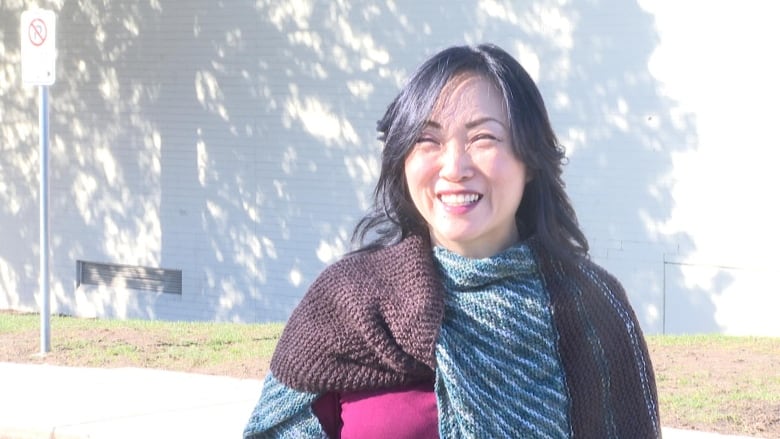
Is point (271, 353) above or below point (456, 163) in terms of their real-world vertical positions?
below

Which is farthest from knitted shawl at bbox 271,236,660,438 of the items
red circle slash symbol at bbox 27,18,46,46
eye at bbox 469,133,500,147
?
red circle slash symbol at bbox 27,18,46,46

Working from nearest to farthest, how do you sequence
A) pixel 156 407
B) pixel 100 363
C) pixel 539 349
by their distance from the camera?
pixel 539 349
pixel 156 407
pixel 100 363

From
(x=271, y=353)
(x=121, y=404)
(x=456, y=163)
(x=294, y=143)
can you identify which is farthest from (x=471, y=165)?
(x=294, y=143)

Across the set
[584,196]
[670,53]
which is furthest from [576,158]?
[670,53]

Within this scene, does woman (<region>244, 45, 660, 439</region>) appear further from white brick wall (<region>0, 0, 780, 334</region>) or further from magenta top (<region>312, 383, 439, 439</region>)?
white brick wall (<region>0, 0, 780, 334</region>)

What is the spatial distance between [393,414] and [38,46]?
28.6ft

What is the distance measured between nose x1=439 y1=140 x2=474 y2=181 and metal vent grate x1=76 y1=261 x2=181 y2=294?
42.5 ft

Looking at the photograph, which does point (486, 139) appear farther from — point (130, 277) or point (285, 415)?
point (130, 277)

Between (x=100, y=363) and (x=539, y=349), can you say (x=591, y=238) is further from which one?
(x=539, y=349)

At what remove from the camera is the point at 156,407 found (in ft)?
27.7

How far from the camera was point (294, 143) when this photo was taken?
14195mm

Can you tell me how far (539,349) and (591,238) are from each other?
989cm

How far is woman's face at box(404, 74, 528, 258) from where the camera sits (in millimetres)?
2502

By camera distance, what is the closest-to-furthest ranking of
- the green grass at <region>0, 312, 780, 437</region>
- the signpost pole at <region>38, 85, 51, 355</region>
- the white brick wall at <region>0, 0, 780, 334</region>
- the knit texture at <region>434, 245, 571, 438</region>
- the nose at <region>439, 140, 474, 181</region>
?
1. the knit texture at <region>434, 245, 571, 438</region>
2. the nose at <region>439, 140, 474, 181</region>
3. the green grass at <region>0, 312, 780, 437</region>
4. the signpost pole at <region>38, 85, 51, 355</region>
5. the white brick wall at <region>0, 0, 780, 334</region>
